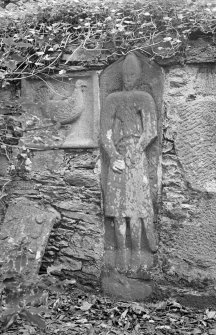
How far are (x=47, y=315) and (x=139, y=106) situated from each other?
1780 mm

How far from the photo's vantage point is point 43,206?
12.6ft

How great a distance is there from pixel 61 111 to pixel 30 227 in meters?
1.03

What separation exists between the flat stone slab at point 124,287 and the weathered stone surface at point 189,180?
22 cm

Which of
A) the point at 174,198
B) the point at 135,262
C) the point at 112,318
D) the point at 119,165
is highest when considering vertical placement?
the point at 119,165

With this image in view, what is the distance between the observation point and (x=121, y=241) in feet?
11.8

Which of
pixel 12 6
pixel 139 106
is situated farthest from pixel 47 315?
pixel 12 6

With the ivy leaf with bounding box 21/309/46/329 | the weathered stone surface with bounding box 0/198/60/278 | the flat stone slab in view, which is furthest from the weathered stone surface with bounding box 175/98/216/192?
A: the ivy leaf with bounding box 21/309/46/329

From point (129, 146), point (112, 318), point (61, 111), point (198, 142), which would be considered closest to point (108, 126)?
point (129, 146)

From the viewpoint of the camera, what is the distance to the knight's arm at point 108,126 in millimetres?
3615

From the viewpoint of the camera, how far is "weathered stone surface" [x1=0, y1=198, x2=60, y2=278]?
348cm

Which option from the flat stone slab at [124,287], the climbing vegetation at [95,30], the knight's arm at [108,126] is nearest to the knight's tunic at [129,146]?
the knight's arm at [108,126]

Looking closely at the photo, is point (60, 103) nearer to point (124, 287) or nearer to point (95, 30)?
point (95, 30)

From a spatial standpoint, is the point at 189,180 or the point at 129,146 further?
the point at 129,146

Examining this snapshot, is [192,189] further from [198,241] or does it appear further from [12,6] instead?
[12,6]
